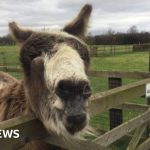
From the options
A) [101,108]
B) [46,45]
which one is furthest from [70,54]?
[101,108]

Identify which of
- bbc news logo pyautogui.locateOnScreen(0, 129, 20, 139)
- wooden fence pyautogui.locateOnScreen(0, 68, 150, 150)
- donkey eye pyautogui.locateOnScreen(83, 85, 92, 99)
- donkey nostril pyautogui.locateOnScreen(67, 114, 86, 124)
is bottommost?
wooden fence pyautogui.locateOnScreen(0, 68, 150, 150)

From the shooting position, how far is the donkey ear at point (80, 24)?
2.79 meters

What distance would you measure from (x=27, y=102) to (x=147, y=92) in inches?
84.4

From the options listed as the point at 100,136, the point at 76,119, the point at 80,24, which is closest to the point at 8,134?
the point at 76,119

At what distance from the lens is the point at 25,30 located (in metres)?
2.66

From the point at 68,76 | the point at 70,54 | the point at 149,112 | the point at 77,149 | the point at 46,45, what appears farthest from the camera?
the point at 149,112

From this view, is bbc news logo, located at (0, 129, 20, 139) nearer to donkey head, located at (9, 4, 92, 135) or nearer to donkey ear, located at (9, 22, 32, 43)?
donkey head, located at (9, 4, 92, 135)

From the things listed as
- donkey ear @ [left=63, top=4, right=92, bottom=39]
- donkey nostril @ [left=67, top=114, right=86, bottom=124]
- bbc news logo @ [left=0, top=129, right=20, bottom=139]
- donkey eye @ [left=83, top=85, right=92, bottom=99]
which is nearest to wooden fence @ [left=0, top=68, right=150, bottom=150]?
bbc news logo @ [left=0, top=129, right=20, bottom=139]

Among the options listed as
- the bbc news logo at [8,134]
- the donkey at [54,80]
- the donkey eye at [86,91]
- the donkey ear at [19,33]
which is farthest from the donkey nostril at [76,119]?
the donkey ear at [19,33]

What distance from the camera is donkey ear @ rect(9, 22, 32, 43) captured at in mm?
2621

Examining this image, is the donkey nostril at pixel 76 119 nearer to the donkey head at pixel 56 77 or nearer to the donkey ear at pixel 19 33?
the donkey head at pixel 56 77

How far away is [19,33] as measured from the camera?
2637mm

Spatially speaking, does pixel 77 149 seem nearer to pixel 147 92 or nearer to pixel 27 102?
pixel 27 102

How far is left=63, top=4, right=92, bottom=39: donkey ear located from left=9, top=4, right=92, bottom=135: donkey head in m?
0.28
